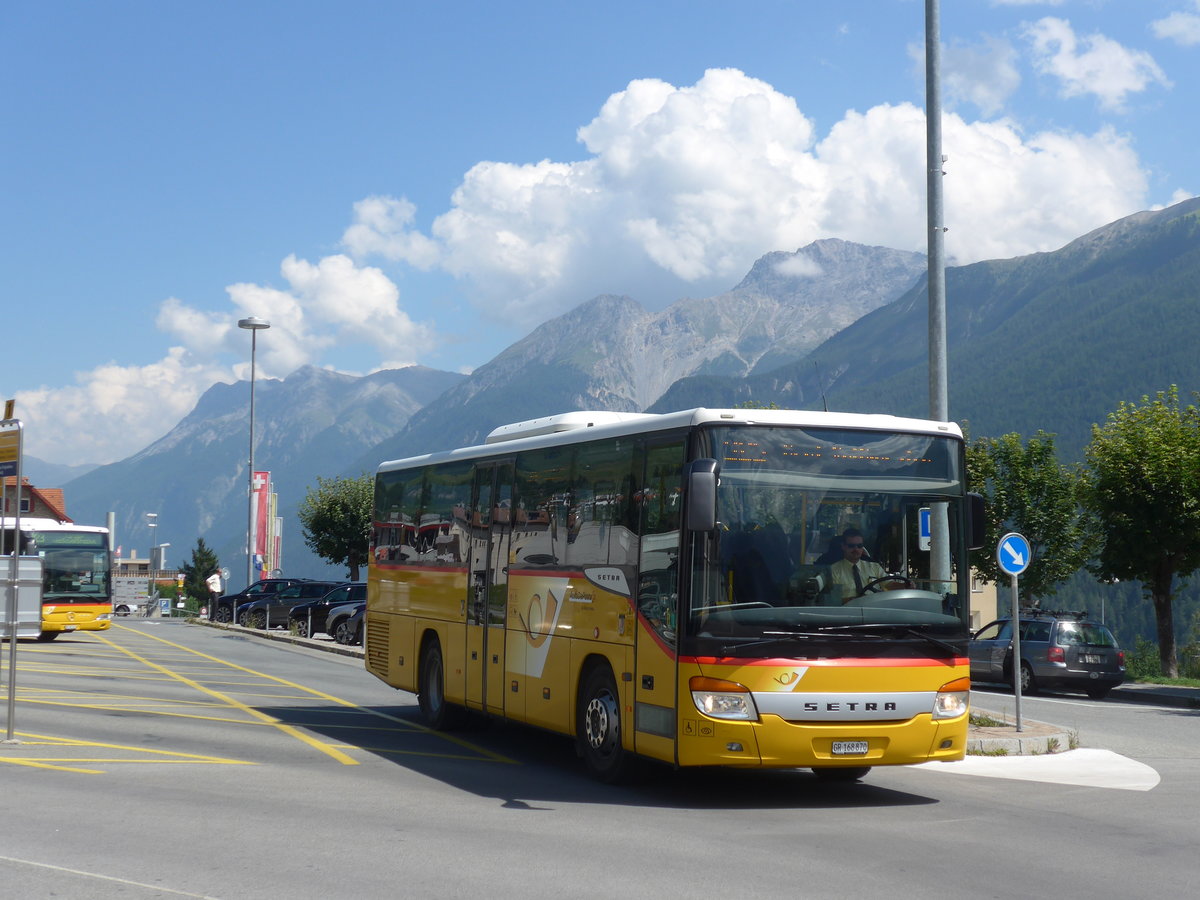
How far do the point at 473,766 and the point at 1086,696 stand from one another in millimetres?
16672

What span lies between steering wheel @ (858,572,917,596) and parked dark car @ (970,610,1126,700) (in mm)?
14687

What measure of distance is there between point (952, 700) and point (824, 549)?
156 centimetres

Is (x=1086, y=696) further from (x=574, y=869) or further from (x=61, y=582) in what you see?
(x=61, y=582)

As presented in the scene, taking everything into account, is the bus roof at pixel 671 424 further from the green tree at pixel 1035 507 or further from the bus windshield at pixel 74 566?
the green tree at pixel 1035 507

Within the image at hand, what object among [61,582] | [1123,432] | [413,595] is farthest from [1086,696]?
[61,582]

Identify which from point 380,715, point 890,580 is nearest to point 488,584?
point 380,715

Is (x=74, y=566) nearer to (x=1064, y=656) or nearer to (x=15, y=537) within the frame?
(x=15, y=537)

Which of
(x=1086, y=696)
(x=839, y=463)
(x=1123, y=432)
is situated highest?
(x=1123, y=432)

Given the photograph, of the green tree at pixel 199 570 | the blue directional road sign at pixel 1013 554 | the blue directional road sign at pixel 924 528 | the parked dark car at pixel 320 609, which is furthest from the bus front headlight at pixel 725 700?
the green tree at pixel 199 570

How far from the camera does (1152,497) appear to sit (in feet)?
98.5

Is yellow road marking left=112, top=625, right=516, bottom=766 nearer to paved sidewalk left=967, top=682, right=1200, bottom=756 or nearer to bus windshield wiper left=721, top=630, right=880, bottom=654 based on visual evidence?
bus windshield wiper left=721, top=630, right=880, bottom=654

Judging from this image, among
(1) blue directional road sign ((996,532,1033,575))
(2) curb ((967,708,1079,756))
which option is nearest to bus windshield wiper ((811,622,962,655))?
(2) curb ((967,708,1079,756))

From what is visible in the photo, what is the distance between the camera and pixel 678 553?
1012 cm

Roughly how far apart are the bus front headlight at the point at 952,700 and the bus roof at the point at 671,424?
190 centimetres
